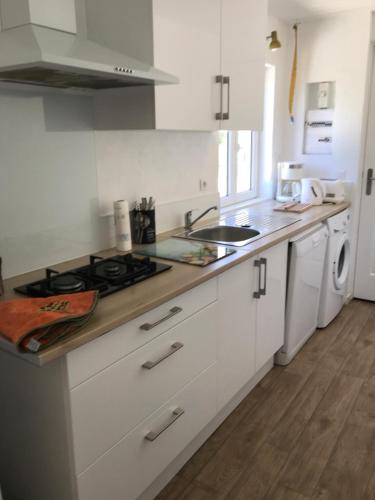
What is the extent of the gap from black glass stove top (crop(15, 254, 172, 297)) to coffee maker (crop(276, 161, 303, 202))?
6.55 feet

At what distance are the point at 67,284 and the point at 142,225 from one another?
0.75 m

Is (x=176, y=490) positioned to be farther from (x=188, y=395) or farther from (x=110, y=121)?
(x=110, y=121)

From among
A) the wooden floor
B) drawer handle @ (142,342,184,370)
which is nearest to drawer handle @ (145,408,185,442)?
drawer handle @ (142,342,184,370)

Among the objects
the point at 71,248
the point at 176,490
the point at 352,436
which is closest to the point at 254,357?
the point at 352,436

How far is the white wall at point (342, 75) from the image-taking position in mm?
3183

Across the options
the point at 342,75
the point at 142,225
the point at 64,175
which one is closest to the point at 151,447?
the point at 142,225

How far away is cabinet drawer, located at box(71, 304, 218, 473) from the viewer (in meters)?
1.29

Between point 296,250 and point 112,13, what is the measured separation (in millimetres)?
1562

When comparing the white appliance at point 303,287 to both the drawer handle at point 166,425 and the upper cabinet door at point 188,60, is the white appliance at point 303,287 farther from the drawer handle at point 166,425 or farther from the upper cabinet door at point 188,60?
the drawer handle at point 166,425

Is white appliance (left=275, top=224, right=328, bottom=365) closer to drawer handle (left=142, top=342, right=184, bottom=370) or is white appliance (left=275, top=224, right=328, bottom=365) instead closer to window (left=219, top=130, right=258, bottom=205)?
window (left=219, top=130, right=258, bottom=205)

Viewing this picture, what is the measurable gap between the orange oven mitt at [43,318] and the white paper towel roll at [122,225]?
0.74m

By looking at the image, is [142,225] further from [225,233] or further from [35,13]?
[35,13]

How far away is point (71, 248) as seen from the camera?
76.1 inches

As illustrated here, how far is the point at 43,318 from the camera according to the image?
1161 mm
